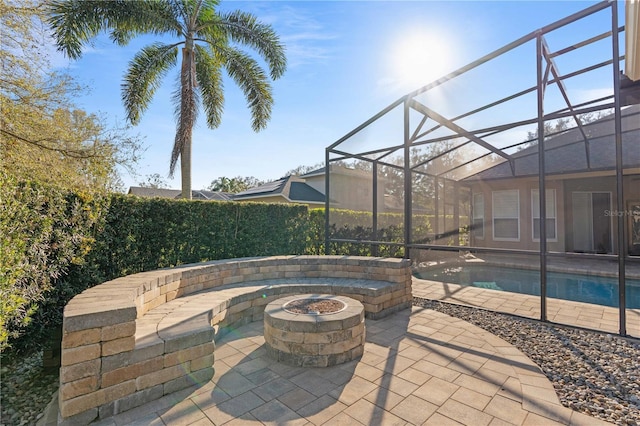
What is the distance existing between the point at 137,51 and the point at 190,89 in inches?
92.0

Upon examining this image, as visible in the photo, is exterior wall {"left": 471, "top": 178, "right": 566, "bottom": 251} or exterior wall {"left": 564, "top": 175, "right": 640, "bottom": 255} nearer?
exterior wall {"left": 564, "top": 175, "right": 640, "bottom": 255}

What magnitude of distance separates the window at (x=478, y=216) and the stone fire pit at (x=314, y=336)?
11521 millimetres

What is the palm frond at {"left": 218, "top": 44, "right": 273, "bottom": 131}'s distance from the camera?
1050 centimetres

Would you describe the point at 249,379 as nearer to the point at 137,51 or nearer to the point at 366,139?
the point at 366,139

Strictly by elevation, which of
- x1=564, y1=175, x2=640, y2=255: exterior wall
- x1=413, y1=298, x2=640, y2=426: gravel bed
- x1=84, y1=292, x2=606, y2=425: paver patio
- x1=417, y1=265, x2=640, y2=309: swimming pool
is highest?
x1=564, y1=175, x2=640, y2=255: exterior wall

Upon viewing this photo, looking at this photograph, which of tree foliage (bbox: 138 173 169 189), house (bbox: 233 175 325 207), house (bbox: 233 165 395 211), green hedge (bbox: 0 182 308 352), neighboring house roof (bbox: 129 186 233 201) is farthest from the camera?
tree foliage (bbox: 138 173 169 189)

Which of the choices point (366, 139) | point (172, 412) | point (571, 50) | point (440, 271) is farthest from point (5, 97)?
point (440, 271)

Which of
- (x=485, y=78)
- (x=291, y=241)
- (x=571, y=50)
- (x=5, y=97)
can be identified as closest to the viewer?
(x=5, y=97)

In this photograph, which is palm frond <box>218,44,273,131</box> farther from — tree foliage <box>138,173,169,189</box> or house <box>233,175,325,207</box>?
tree foliage <box>138,173,169,189</box>

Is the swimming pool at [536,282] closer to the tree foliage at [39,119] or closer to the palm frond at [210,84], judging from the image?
the tree foliage at [39,119]

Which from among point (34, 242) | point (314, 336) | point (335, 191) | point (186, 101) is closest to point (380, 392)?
point (314, 336)

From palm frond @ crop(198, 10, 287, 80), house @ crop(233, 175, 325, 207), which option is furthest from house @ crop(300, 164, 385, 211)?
palm frond @ crop(198, 10, 287, 80)

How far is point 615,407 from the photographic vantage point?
2.55 metres

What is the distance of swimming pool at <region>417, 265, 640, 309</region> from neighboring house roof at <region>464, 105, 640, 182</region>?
3.73 metres
